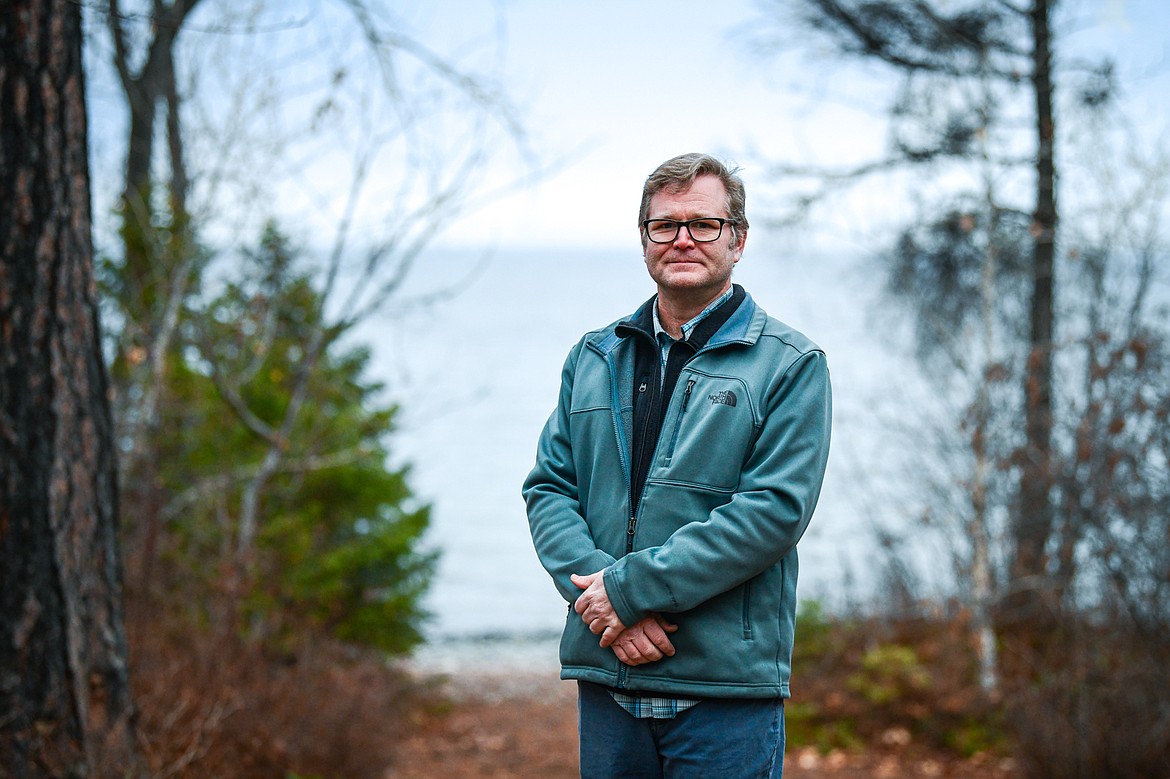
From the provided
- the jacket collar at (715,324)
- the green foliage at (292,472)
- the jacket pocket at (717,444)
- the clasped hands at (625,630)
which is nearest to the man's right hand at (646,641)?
the clasped hands at (625,630)

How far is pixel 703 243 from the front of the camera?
98.5 inches

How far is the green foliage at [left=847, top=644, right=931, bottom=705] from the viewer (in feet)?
22.9

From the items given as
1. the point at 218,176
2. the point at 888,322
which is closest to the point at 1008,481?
the point at 888,322

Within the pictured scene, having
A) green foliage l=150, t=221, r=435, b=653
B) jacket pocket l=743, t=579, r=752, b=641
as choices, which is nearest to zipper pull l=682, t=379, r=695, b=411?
jacket pocket l=743, t=579, r=752, b=641

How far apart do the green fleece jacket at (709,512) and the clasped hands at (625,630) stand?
29 mm

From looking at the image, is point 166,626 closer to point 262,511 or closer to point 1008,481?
point 262,511

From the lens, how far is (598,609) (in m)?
2.38

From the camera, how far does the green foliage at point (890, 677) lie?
275 inches

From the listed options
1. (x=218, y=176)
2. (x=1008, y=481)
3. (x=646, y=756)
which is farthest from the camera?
(x=218, y=176)

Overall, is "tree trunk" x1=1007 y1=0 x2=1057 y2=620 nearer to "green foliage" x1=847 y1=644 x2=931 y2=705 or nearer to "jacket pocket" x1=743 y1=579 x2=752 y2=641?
"green foliage" x1=847 y1=644 x2=931 y2=705

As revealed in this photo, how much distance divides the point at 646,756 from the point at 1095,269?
20.4ft

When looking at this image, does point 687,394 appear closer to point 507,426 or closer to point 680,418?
point 680,418

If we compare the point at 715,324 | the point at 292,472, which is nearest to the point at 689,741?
the point at 715,324

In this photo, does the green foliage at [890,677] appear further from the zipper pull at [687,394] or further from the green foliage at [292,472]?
the zipper pull at [687,394]
